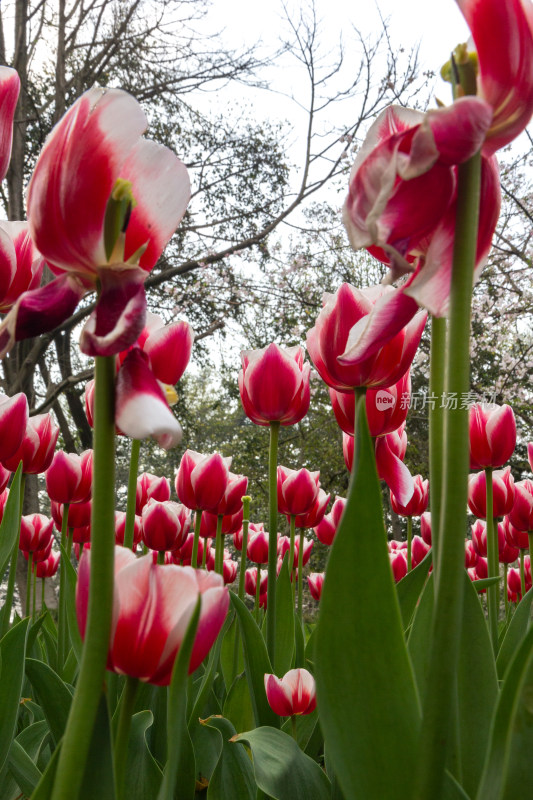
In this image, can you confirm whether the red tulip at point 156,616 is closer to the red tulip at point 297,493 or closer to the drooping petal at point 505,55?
the drooping petal at point 505,55

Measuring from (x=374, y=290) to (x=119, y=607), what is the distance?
526mm

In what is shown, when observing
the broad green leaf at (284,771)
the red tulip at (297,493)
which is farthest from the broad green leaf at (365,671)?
the red tulip at (297,493)

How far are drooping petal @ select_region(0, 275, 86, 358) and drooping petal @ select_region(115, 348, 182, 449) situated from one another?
52mm

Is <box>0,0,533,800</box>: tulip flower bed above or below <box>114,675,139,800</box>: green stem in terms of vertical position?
above

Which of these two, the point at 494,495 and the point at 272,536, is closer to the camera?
the point at 272,536

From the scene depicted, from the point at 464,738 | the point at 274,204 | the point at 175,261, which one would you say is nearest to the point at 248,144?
the point at 274,204

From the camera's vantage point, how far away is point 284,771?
0.56m

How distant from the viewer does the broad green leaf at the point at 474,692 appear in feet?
1.54

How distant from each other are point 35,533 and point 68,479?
60cm

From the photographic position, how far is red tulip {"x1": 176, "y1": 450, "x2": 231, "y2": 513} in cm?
123

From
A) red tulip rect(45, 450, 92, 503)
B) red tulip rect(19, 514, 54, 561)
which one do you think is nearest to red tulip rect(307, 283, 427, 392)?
red tulip rect(45, 450, 92, 503)

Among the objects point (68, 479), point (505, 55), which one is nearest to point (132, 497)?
point (505, 55)

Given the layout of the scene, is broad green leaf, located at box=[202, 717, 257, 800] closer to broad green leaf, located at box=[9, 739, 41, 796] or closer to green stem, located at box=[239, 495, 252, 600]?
broad green leaf, located at box=[9, 739, 41, 796]

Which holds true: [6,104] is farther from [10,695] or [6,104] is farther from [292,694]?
[292,694]
